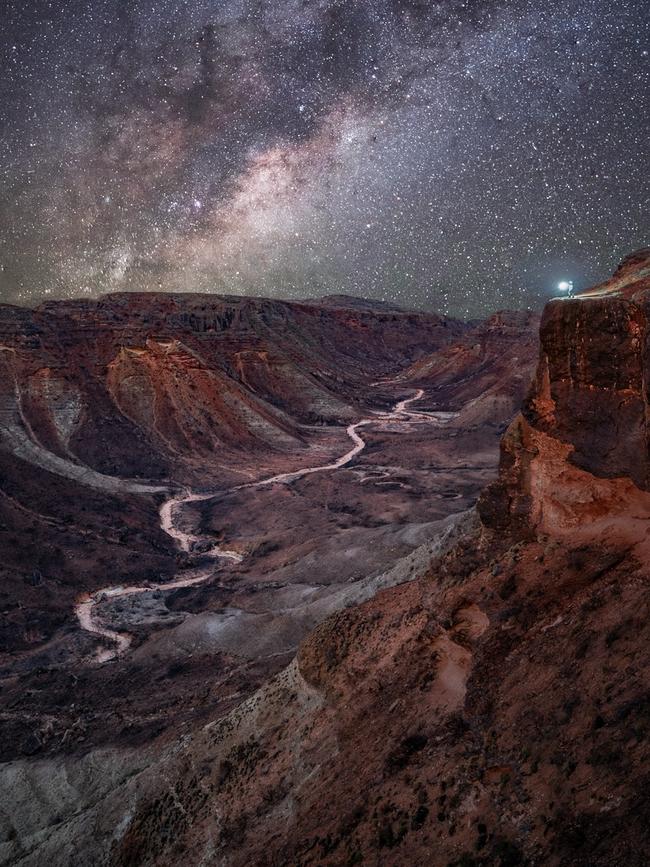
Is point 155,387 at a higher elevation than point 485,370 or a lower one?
lower

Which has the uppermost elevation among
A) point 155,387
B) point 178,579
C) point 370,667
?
point 155,387

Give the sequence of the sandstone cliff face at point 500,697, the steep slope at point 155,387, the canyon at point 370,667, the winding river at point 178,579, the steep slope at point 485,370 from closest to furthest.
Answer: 1. the sandstone cliff face at point 500,697
2. the canyon at point 370,667
3. the winding river at point 178,579
4. the steep slope at point 155,387
5. the steep slope at point 485,370

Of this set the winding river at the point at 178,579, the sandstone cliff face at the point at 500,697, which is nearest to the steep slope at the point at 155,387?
the winding river at the point at 178,579

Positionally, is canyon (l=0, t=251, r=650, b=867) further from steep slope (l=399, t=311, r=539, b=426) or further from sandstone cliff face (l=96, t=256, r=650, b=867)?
steep slope (l=399, t=311, r=539, b=426)

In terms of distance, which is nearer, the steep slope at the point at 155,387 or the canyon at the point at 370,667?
the canyon at the point at 370,667

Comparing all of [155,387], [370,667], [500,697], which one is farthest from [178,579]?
[155,387]

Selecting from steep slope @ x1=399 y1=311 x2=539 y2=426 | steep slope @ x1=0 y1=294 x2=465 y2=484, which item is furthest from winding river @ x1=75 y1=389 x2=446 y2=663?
steep slope @ x1=399 y1=311 x2=539 y2=426

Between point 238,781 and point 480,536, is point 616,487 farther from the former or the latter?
point 238,781

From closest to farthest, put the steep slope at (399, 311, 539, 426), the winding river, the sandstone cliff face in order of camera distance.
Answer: the sandstone cliff face, the winding river, the steep slope at (399, 311, 539, 426)

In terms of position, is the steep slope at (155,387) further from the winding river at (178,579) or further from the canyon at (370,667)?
the canyon at (370,667)

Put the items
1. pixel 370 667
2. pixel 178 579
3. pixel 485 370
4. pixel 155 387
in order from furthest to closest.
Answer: pixel 485 370 → pixel 155 387 → pixel 178 579 → pixel 370 667

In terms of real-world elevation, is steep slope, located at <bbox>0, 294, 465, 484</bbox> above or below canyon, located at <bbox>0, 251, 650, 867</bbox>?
above

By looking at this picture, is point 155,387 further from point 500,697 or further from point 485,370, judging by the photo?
point 500,697
